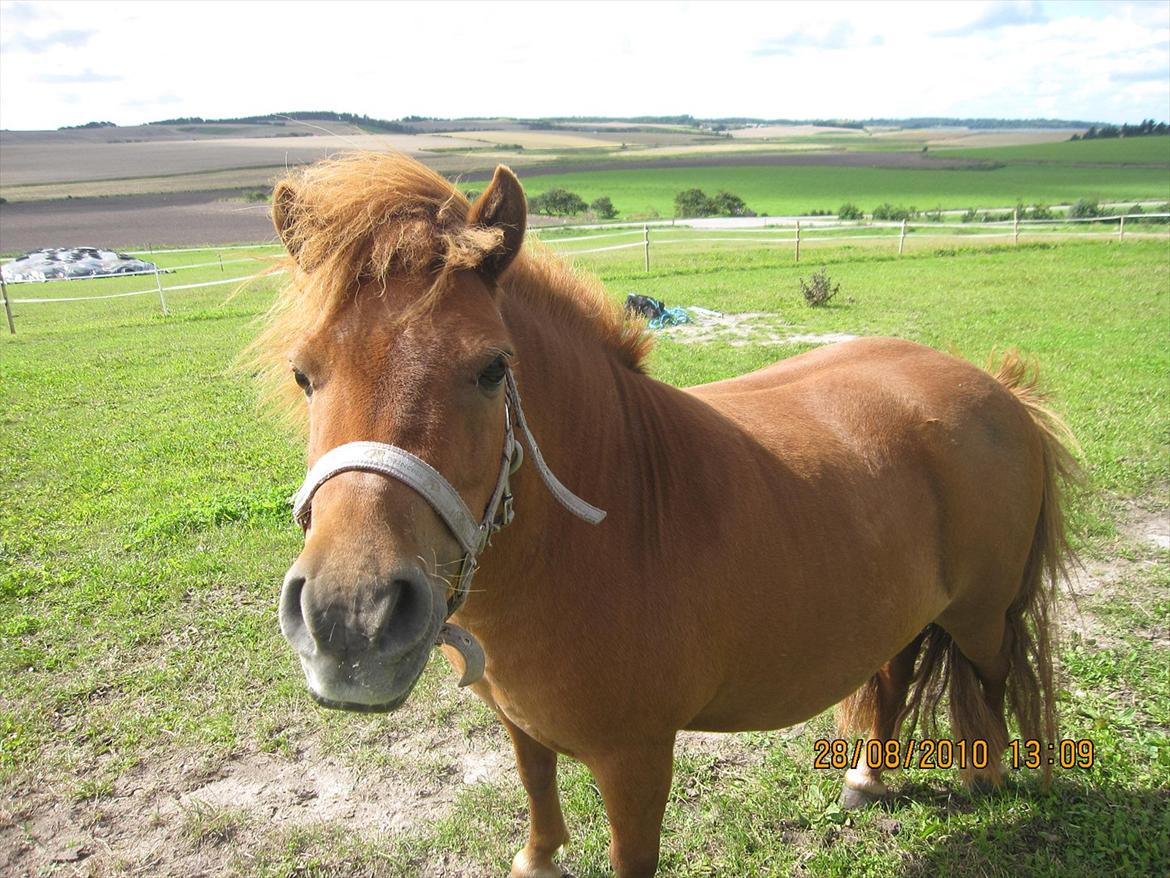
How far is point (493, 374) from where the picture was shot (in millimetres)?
1618

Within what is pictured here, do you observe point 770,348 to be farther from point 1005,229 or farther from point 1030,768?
point 1005,229

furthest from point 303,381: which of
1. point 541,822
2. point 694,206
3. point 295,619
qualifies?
point 694,206

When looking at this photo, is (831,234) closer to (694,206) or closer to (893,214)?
(893,214)

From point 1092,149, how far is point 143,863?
99.7 meters

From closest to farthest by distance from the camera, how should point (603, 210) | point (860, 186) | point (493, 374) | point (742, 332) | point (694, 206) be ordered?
point (493, 374), point (742, 332), point (603, 210), point (694, 206), point (860, 186)

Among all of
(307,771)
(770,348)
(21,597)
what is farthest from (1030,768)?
(770,348)

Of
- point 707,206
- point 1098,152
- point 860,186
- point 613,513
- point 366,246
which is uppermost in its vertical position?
point 1098,152

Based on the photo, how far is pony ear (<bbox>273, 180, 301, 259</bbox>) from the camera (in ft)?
6.07

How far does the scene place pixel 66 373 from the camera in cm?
1100

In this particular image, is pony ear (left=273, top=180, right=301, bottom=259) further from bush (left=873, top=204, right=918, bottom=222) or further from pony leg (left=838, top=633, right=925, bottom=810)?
bush (left=873, top=204, right=918, bottom=222)

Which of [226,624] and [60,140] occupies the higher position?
[60,140]

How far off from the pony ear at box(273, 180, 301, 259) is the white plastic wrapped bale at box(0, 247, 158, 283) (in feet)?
106
